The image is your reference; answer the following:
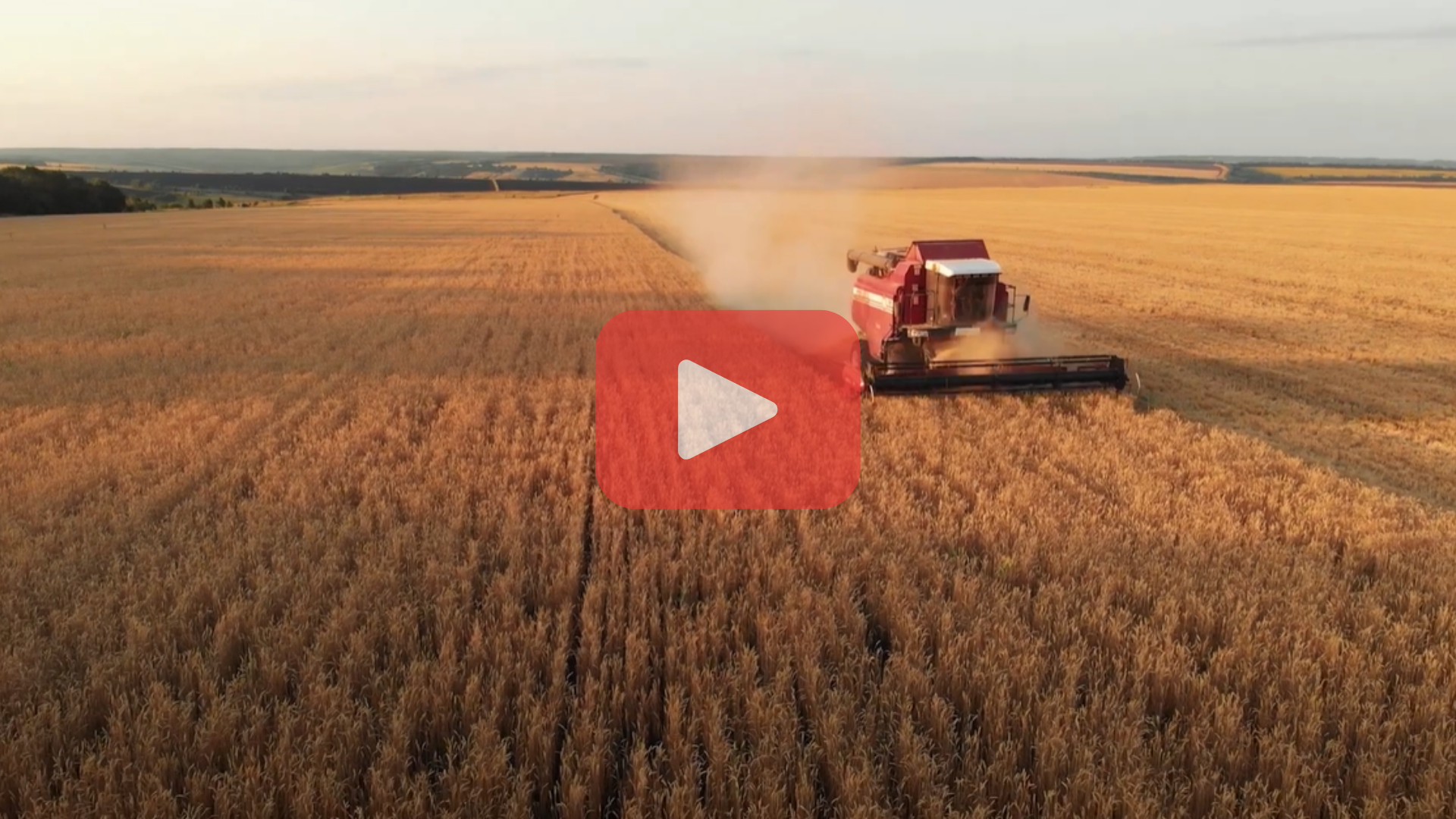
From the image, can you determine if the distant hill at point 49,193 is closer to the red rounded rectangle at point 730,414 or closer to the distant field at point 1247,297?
the distant field at point 1247,297

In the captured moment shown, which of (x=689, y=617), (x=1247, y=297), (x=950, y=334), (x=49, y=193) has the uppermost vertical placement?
(x=49, y=193)

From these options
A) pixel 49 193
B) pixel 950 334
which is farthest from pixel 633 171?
pixel 950 334

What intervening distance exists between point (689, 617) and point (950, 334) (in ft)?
21.7

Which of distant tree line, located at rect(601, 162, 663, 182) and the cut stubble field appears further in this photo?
distant tree line, located at rect(601, 162, 663, 182)

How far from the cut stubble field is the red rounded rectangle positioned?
13.9 inches

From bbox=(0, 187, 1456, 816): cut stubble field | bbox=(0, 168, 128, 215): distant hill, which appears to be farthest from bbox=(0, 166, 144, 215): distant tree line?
bbox=(0, 187, 1456, 816): cut stubble field

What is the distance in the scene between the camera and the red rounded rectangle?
6777mm

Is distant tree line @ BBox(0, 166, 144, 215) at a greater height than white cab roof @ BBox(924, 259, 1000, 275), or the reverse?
distant tree line @ BBox(0, 166, 144, 215)

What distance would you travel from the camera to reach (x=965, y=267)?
994cm

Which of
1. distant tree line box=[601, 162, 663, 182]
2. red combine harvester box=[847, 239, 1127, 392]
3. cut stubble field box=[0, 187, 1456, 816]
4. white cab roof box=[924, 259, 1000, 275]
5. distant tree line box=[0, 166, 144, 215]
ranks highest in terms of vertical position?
distant tree line box=[601, 162, 663, 182]

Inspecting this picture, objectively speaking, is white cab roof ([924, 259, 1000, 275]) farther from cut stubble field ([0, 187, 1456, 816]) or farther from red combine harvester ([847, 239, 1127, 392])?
cut stubble field ([0, 187, 1456, 816])
